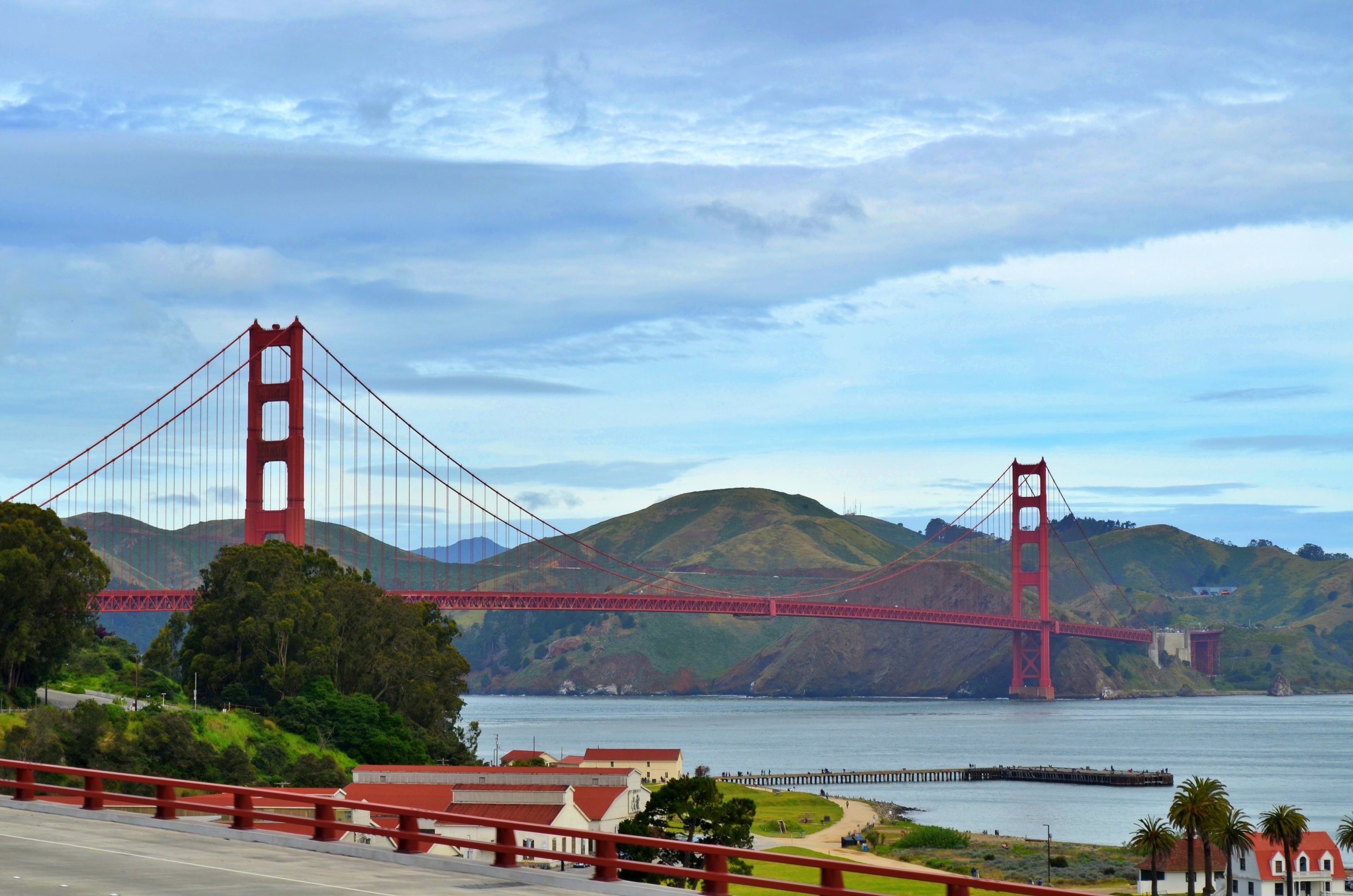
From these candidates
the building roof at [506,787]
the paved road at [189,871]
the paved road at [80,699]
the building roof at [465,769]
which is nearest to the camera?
the paved road at [189,871]

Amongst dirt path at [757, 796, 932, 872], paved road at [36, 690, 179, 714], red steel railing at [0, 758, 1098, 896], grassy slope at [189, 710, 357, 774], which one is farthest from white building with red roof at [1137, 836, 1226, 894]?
red steel railing at [0, 758, 1098, 896]

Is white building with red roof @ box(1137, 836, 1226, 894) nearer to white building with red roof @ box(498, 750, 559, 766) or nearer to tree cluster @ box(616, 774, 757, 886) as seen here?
tree cluster @ box(616, 774, 757, 886)

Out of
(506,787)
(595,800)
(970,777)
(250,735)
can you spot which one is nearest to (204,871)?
(506,787)

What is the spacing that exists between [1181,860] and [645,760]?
117ft

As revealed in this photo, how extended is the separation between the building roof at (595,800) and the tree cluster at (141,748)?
10262mm

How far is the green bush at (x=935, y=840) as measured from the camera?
263 ft

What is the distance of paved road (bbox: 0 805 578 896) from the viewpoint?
16.4 m

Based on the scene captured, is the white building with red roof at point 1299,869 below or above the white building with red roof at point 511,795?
below

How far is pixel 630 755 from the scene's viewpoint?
315 feet

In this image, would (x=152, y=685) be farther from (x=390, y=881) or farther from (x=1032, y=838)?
(x=390, y=881)

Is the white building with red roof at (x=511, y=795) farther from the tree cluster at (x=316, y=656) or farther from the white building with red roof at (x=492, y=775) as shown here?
the tree cluster at (x=316, y=656)

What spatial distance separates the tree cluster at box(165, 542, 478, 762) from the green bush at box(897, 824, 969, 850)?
23522 mm

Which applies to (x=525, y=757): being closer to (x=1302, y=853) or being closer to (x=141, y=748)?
(x=141, y=748)

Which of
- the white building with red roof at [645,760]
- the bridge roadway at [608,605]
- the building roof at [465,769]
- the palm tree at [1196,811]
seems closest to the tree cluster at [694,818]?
the building roof at [465,769]
